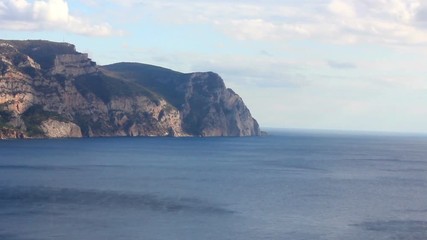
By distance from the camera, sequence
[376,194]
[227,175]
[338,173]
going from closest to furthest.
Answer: [376,194] → [227,175] → [338,173]

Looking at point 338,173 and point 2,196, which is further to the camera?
point 338,173

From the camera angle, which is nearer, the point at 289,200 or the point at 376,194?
the point at 289,200

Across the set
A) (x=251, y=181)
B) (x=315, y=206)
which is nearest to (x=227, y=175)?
(x=251, y=181)

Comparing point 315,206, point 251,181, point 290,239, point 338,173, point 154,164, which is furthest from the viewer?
point 154,164

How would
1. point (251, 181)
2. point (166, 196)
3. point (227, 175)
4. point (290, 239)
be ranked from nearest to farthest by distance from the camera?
point (290, 239) → point (166, 196) → point (251, 181) → point (227, 175)

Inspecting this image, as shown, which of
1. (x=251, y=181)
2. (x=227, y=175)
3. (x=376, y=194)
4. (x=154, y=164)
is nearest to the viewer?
(x=376, y=194)

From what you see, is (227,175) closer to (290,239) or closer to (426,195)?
(426,195)

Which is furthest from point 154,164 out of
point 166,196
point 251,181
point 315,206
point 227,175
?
point 315,206

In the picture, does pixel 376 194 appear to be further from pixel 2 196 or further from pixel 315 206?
pixel 2 196
